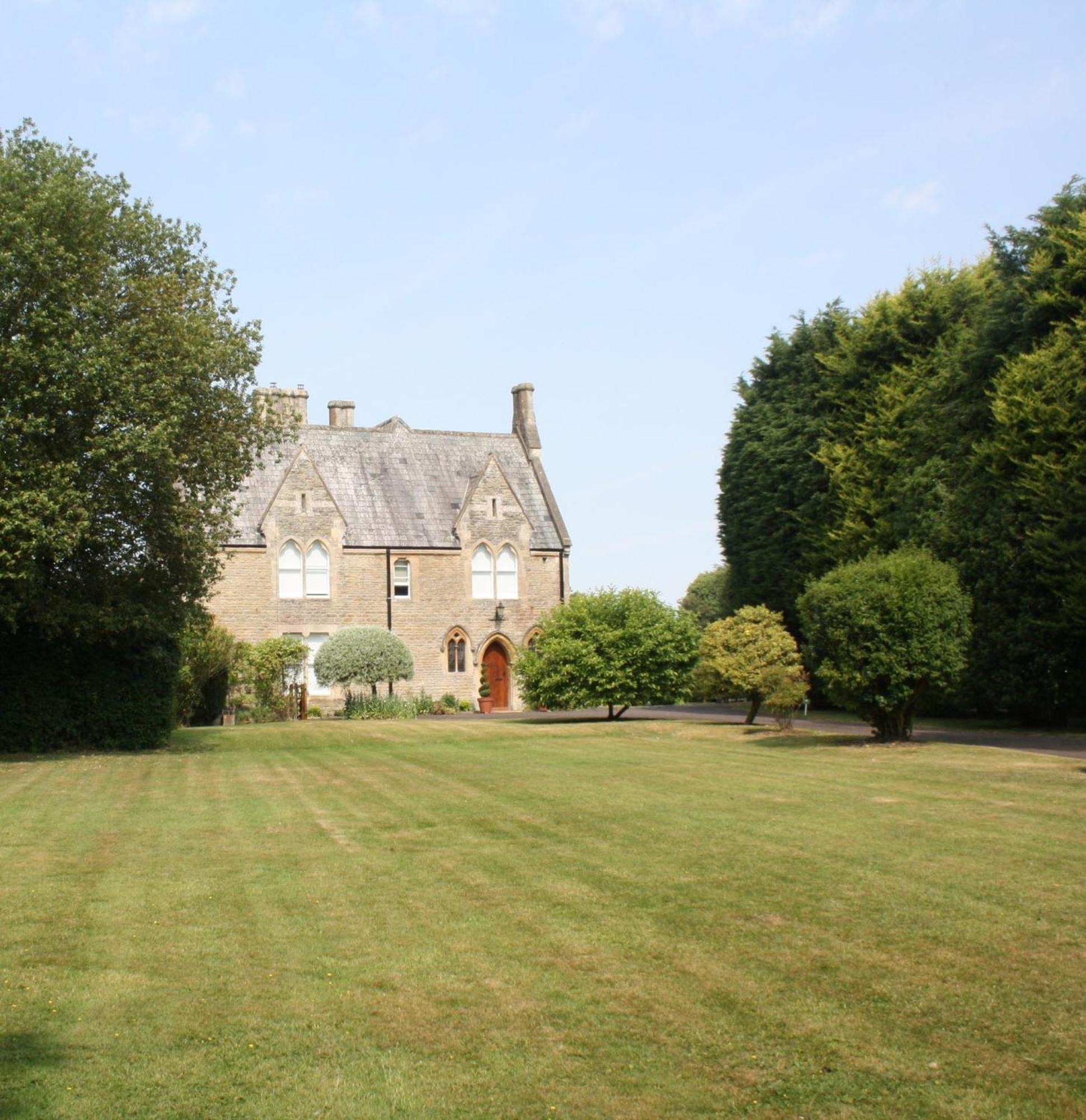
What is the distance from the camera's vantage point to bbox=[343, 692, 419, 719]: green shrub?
39.6 meters

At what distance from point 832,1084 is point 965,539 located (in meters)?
27.5

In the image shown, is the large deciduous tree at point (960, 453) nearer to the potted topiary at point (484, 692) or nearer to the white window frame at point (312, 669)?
the potted topiary at point (484, 692)

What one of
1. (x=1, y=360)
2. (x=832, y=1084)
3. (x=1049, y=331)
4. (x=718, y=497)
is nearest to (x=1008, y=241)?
(x=1049, y=331)

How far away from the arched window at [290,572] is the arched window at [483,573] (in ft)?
22.2

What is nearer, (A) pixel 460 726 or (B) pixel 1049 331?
(B) pixel 1049 331

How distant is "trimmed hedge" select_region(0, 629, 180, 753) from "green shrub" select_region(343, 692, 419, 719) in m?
13.2

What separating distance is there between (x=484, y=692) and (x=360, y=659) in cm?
783

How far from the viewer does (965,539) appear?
3141 cm

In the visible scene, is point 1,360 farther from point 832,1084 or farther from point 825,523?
point 825,523

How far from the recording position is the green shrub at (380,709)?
39.6 meters

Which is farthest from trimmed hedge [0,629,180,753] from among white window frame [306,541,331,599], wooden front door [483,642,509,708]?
wooden front door [483,642,509,708]

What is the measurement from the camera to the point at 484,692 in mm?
46500

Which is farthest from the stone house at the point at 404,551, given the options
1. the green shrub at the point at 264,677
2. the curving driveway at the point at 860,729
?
the curving driveway at the point at 860,729

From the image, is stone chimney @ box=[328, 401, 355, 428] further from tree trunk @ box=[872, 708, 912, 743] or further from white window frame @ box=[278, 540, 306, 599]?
tree trunk @ box=[872, 708, 912, 743]
